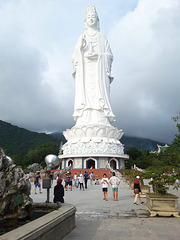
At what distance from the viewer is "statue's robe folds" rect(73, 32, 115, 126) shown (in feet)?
107

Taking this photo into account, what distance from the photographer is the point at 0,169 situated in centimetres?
477

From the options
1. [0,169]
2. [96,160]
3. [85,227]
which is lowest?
[85,227]

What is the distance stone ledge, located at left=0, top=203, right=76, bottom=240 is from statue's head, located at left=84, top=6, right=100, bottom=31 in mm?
35815

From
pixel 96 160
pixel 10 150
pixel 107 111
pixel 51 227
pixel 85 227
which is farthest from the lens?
pixel 10 150

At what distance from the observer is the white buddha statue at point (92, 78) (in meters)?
32.6

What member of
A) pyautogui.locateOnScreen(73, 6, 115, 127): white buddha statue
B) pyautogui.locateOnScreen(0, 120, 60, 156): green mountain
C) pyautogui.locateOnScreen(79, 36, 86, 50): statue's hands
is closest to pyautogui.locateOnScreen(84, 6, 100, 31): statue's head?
pyautogui.locateOnScreen(73, 6, 115, 127): white buddha statue

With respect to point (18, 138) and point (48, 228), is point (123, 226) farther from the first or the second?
point (18, 138)

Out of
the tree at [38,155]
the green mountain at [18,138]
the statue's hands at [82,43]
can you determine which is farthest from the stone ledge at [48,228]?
the green mountain at [18,138]

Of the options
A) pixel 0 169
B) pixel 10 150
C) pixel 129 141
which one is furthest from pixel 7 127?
pixel 129 141

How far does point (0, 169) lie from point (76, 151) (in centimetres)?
2610

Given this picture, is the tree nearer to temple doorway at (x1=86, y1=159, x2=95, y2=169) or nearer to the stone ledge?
temple doorway at (x1=86, y1=159, x2=95, y2=169)

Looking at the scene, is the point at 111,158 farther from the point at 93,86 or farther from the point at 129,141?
the point at 129,141

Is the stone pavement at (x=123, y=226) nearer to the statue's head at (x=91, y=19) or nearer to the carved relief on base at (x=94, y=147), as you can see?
the carved relief on base at (x=94, y=147)

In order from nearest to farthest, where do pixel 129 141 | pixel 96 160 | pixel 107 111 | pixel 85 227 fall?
pixel 85 227
pixel 96 160
pixel 107 111
pixel 129 141
